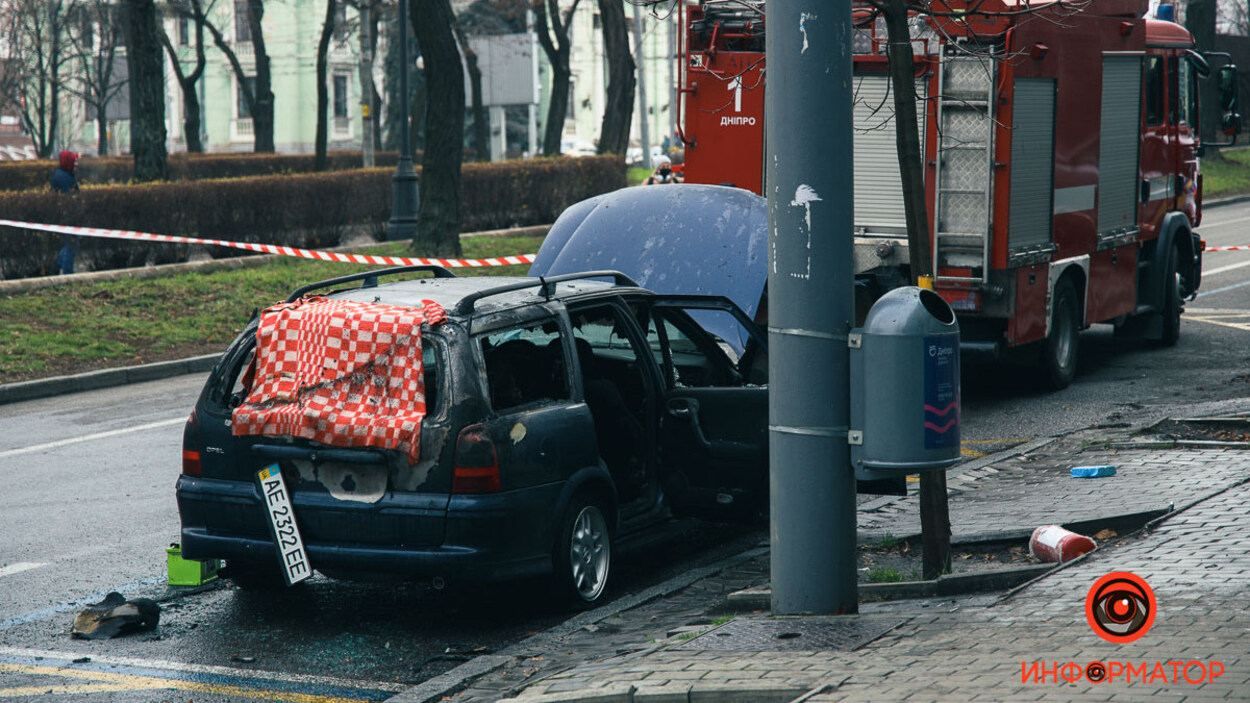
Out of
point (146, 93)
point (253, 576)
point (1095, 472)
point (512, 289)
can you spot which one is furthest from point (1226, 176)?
point (253, 576)

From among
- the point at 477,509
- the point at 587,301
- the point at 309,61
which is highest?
the point at 309,61

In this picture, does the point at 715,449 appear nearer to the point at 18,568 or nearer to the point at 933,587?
the point at 933,587

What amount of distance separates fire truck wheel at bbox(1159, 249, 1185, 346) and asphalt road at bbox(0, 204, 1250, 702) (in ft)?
6.73

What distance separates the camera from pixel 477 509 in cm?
695

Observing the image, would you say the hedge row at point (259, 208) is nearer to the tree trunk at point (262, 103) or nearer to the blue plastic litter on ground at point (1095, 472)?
the blue plastic litter on ground at point (1095, 472)

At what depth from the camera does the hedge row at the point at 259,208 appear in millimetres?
19938

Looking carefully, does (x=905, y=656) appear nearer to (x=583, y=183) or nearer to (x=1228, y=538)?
(x=1228, y=538)

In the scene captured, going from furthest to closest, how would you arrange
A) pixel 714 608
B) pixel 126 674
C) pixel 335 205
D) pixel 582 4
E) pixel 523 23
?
pixel 582 4 → pixel 523 23 → pixel 335 205 → pixel 714 608 → pixel 126 674

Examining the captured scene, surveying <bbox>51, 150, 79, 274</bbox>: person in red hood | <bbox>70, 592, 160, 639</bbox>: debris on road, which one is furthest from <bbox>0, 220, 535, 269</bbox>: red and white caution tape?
<bbox>70, 592, 160, 639</bbox>: debris on road

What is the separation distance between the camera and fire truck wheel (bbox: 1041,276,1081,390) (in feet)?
46.0

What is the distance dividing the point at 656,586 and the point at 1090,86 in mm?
8097

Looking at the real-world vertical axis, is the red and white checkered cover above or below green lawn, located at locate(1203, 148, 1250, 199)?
below

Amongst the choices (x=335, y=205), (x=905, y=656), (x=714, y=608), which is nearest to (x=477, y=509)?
(x=714, y=608)

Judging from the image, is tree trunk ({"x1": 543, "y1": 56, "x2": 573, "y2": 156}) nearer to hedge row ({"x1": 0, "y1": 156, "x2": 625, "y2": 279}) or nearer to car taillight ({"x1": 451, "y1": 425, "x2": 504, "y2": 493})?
hedge row ({"x1": 0, "y1": 156, "x2": 625, "y2": 279})
